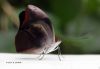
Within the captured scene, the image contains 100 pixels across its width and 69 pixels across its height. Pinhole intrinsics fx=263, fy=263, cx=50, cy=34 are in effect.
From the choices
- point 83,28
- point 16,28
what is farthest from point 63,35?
point 16,28

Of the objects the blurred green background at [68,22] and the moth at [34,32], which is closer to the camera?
the moth at [34,32]

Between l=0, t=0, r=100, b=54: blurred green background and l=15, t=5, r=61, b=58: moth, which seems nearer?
l=15, t=5, r=61, b=58: moth

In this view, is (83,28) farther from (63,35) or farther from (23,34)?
(23,34)
